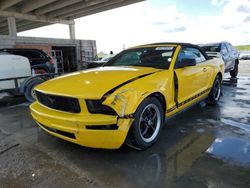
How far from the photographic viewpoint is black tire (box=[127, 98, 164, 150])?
2830mm

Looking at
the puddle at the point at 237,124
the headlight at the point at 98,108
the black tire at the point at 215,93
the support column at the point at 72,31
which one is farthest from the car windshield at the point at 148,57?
the support column at the point at 72,31

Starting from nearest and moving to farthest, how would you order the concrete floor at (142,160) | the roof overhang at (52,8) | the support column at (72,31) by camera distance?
the concrete floor at (142,160) → the roof overhang at (52,8) → the support column at (72,31)

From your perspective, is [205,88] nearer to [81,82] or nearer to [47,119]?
[81,82]

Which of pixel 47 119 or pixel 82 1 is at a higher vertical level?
pixel 82 1

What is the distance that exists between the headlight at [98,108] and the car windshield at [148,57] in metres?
1.36

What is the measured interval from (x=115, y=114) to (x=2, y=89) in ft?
15.6

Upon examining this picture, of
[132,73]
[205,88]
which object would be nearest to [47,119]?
[132,73]

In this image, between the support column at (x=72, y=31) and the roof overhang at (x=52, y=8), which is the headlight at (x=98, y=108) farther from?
the support column at (x=72, y=31)

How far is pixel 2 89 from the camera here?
6.14 meters

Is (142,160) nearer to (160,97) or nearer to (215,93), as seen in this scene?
(160,97)

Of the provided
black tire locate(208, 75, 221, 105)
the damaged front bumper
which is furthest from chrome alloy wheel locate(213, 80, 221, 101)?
the damaged front bumper

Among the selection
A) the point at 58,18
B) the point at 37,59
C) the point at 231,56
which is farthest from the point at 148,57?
the point at 58,18

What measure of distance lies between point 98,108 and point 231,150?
6.09 feet

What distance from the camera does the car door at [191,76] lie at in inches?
146
